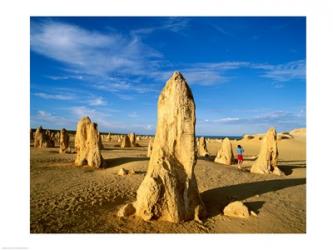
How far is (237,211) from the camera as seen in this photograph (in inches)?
306

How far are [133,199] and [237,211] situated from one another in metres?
3.69

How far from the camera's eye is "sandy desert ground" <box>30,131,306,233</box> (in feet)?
23.1

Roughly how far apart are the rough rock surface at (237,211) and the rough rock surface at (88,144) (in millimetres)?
9761

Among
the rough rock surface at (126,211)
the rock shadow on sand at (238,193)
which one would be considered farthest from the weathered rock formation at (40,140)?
the rough rock surface at (126,211)

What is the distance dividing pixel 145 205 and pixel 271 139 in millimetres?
11419

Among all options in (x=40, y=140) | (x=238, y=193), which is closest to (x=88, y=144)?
(x=238, y=193)

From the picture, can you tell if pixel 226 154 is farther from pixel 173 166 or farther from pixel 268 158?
pixel 173 166

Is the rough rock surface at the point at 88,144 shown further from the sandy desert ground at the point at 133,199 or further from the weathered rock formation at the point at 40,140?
the weathered rock formation at the point at 40,140

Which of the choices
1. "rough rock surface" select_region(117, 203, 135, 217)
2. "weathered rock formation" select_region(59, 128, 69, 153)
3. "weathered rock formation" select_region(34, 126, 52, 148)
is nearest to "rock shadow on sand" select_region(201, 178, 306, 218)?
"rough rock surface" select_region(117, 203, 135, 217)

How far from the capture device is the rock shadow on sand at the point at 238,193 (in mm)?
8600

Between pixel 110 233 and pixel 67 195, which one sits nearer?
pixel 110 233
